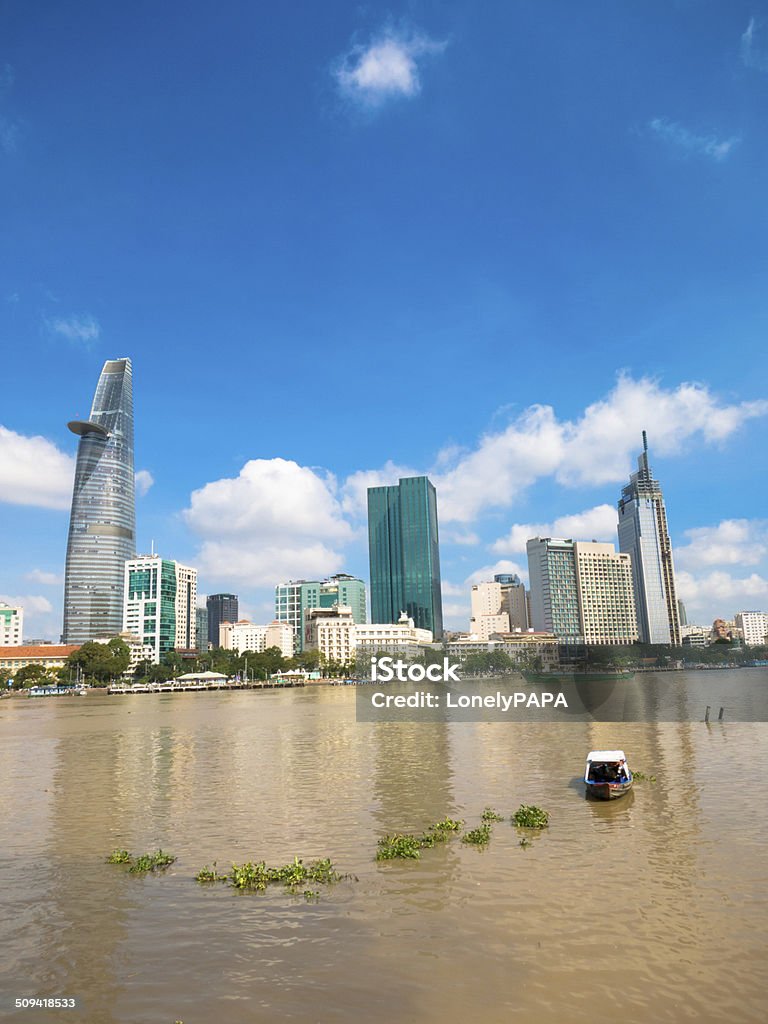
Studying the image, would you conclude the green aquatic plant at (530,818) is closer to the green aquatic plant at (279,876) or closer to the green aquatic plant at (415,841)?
the green aquatic plant at (415,841)

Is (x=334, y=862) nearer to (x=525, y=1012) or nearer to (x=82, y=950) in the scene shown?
(x=82, y=950)

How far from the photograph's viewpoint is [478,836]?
24.6 metres

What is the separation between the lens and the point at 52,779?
4078 cm

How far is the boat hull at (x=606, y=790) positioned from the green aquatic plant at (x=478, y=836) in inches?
289

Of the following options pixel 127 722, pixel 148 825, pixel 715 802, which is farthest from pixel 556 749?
pixel 127 722

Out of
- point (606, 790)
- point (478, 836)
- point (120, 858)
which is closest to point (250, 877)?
point (120, 858)

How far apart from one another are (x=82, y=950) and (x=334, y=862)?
824 cm

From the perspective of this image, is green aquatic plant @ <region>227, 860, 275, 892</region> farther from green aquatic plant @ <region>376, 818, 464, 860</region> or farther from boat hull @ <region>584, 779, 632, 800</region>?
boat hull @ <region>584, 779, 632, 800</region>

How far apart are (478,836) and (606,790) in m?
8.54

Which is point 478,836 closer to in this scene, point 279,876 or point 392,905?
point 392,905

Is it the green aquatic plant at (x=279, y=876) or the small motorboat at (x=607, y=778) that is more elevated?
the small motorboat at (x=607, y=778)

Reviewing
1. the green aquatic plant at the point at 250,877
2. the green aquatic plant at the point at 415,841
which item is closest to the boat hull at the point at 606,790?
the green aquatic plant at the point at 415,841

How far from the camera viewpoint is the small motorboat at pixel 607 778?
30.5 metres

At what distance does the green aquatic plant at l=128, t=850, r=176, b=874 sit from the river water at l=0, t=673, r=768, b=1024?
0.48m
